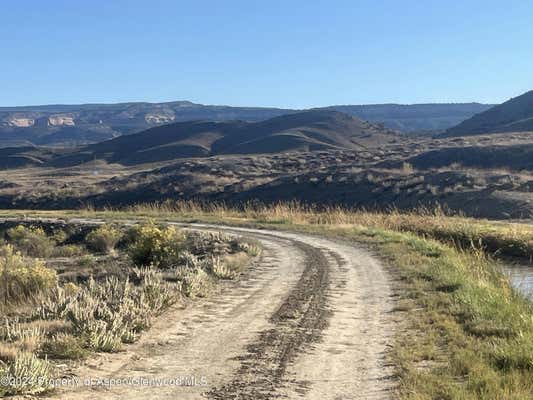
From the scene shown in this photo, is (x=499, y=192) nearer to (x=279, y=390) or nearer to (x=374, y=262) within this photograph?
(x=374, y=262)

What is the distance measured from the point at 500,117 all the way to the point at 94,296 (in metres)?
149

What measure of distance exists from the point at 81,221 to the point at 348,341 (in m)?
26.0

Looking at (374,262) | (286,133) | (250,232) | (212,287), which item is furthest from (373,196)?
(286,133)

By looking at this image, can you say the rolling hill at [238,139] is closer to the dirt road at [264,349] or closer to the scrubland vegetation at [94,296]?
the scrubland vegetation at [94,296]

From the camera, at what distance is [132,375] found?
23.5 feet

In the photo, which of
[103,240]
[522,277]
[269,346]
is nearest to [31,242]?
[103,240]

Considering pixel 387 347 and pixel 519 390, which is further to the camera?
pixel 387 347

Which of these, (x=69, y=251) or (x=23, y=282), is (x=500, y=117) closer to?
(x=69, y=251)

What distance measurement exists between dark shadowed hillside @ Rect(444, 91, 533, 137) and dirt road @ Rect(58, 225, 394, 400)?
379 ft

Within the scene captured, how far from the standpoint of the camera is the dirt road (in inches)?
268

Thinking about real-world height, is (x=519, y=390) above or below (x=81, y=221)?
above

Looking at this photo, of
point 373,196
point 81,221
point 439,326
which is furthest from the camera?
point 373,196

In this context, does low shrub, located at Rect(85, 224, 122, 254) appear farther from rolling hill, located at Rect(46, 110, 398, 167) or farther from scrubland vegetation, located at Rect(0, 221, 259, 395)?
rolling hill, located at Rect(46, 110, 398, 167)

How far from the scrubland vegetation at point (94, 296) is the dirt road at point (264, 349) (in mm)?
333
